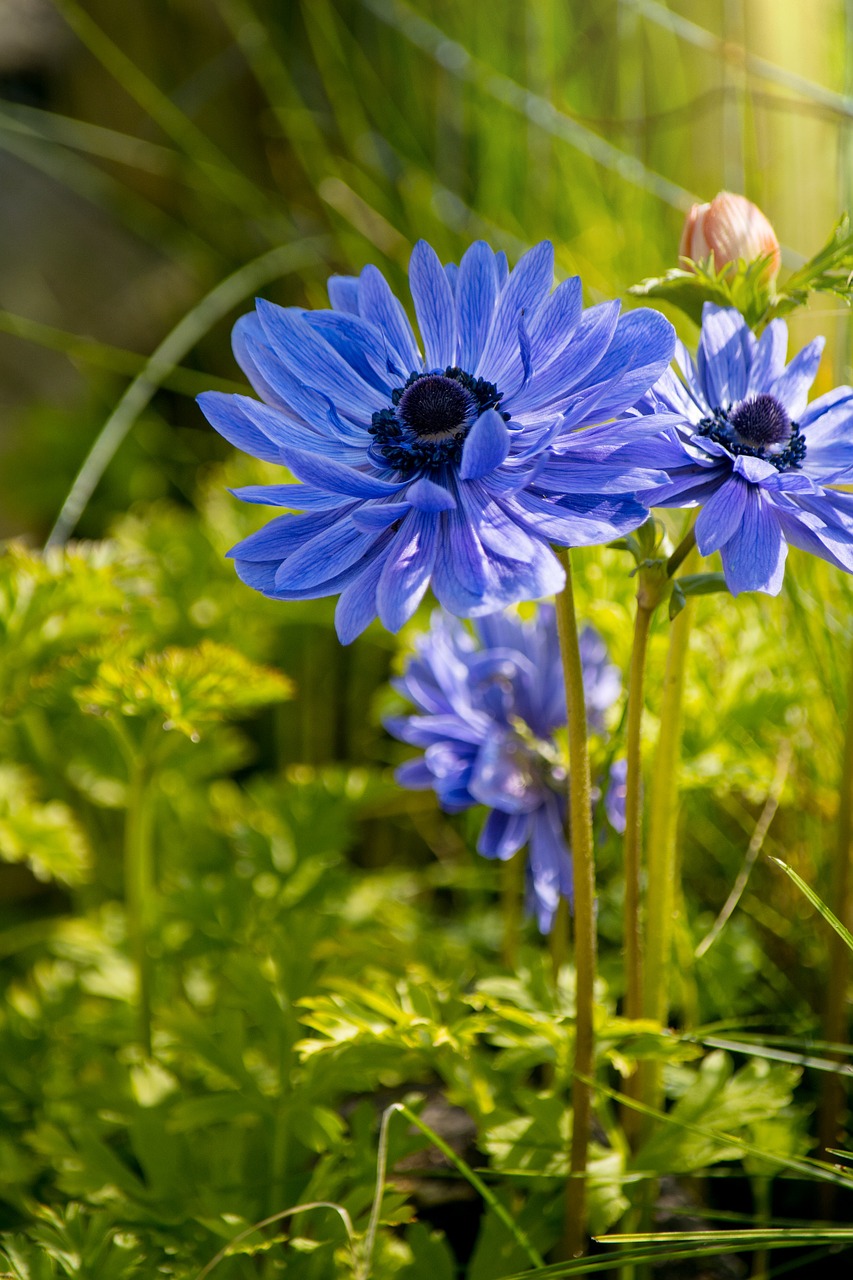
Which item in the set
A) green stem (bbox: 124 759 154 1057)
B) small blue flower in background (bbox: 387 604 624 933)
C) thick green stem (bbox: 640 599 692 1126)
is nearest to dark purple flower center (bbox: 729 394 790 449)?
Answer: thick green stem (bbox: 640 599 692 1126)

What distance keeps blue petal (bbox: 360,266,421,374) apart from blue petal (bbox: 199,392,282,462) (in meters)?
0.10

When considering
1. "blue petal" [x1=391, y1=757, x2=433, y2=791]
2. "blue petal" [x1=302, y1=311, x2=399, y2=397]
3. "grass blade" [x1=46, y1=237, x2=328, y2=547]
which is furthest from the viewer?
"grass blade" [x1=46, y1=237, x2=328, y2=547]

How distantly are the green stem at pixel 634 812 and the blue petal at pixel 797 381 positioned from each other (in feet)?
0.53

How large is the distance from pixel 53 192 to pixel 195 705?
190cm

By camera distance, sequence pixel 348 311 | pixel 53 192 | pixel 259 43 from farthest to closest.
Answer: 1. pixel 53 192
2. pixel 259 43
3. pixel 348 311

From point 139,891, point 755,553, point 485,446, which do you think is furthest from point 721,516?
point 139,891

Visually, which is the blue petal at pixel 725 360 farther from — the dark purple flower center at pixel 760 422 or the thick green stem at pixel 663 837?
the thick green stem at pixel 663 837

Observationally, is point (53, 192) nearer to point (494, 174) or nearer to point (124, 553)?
point (494, 174)

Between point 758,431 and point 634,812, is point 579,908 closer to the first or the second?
point 634,812

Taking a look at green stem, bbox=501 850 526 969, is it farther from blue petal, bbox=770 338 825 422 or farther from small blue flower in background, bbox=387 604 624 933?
blue petal, bbox=770 338 825 422

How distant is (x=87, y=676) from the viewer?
3.15 ft

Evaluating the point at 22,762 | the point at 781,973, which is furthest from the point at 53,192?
the point at 781,973

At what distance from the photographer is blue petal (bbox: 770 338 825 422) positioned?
69 centimetres

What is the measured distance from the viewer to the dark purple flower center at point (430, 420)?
1.99ft
